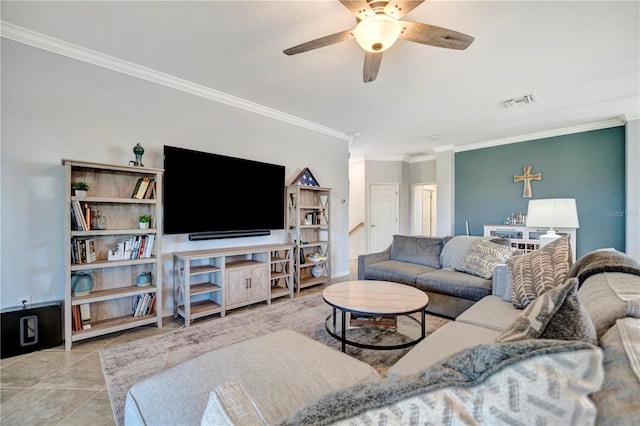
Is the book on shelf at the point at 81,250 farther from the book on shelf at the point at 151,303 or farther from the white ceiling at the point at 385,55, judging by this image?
the white ceiling at the point at 385,55

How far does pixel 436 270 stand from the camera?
3236 millimetres

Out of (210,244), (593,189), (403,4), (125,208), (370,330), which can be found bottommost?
(370,330)

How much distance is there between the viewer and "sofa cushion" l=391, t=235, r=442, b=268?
348cm

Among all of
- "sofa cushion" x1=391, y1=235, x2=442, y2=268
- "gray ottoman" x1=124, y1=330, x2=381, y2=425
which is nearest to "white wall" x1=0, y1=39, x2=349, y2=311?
"gray ottoman" x1=124, y1=330, x2=381, y2=425

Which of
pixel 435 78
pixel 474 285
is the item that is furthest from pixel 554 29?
pixel 474 285

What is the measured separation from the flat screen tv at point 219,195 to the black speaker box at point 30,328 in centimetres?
106

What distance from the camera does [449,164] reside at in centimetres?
611

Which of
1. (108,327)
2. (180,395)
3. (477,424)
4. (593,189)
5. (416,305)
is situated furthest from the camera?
(593,189)

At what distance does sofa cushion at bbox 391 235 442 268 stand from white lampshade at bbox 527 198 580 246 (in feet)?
3.72

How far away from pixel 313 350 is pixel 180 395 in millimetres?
579

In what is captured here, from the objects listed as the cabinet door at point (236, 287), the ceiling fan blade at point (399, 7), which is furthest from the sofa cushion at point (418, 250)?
the ceiling fan blade at point (399, 7)

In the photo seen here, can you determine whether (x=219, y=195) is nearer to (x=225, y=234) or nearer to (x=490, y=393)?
(x=225, y=234)

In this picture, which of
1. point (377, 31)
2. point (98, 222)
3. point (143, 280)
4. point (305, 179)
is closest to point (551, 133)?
point (305, 179)

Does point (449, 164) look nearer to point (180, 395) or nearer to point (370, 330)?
point (370, 330)
